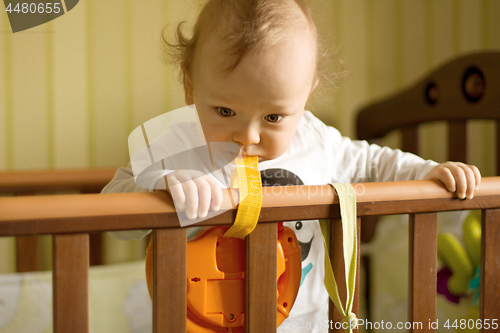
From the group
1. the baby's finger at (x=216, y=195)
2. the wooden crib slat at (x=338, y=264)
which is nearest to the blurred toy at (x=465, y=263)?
the wooden crib slat at (x=338, y=264)

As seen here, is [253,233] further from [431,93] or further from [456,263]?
[431,93]

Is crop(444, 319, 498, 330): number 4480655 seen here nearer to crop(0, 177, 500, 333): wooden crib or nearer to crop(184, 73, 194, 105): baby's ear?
crop(0, 177, 500, 333): wooden crib

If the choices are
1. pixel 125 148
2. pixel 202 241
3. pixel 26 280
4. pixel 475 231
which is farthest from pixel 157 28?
→ pixel 475 231

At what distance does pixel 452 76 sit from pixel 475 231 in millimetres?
474

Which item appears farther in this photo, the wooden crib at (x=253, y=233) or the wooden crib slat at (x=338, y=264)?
the wooden crib slat at (x=338, y=264)

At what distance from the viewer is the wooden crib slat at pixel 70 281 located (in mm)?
476

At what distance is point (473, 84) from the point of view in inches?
45.6

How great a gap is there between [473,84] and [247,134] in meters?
0.82

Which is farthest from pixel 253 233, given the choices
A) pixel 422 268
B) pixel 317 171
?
pixel 317 171

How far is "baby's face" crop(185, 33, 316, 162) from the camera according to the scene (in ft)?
1.94

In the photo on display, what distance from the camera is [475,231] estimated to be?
94 centimetres

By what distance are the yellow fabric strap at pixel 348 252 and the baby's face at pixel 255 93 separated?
5.2 inches

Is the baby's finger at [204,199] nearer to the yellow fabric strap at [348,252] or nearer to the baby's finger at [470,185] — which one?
the yellow fabric strap at [348,252]

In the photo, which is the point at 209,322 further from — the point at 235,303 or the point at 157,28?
the point at 157,28
